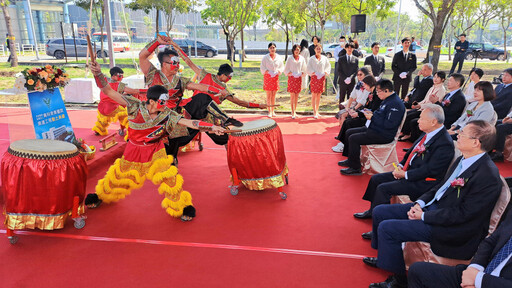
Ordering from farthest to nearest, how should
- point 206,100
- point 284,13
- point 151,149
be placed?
point 284,13
point 206,100
point 151,149

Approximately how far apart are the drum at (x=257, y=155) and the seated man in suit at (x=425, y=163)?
113cm

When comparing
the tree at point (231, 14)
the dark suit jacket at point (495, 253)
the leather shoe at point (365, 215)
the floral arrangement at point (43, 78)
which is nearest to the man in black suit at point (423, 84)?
the leather shoe at point (365, 215)

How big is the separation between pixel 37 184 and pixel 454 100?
17.3ft

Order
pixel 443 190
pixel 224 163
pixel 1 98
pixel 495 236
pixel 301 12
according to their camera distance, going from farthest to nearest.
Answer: pixel 301 12 → pixel 1 98 → pixel 224 163 → pixel 443 190 → pixel 495 236

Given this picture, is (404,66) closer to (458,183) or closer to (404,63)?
(404,63)

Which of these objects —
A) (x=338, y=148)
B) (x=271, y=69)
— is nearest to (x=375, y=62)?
(x=271, y=69)

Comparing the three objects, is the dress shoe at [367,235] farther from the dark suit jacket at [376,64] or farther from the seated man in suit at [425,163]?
the dark suit jacket at [376,64]

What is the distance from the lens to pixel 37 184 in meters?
2.96

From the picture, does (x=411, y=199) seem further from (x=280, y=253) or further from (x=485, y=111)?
(x=485, y=111)

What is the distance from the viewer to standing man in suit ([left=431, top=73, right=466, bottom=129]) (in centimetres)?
504

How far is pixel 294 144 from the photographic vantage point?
5.91 m

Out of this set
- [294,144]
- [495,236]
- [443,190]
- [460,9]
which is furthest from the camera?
[460,9]

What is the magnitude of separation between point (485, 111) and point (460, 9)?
16171 mm

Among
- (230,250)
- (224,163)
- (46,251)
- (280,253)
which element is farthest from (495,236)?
(224,163)
